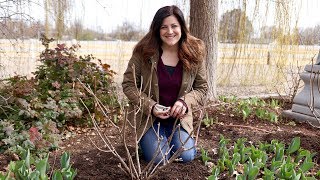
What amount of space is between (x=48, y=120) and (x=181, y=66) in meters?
1.46

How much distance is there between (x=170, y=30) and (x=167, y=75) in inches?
14.1

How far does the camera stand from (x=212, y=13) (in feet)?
17.3

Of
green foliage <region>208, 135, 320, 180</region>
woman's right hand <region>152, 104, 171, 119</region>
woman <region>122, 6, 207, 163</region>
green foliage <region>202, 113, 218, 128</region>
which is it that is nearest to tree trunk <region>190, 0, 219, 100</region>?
green foliage <region>202, 113, 218, 128</region>

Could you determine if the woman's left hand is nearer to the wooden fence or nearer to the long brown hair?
the long brown hair

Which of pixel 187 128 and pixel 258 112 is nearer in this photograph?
pixel 187 128

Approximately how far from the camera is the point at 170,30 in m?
2.88

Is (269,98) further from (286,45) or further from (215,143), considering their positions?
(215,143)

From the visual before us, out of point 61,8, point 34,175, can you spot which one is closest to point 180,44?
point 34,175

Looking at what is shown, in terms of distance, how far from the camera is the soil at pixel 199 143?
2.56 m

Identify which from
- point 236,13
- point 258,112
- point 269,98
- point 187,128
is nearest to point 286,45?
point 236,13

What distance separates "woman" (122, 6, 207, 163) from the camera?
2893 millimetres

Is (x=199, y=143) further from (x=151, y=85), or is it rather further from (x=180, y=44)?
(x=180, y=44)

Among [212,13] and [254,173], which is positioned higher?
[212,13]

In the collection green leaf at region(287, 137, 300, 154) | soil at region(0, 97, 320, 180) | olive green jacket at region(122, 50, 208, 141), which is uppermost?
olive green jacket at region(122, 50, 208, 141)
